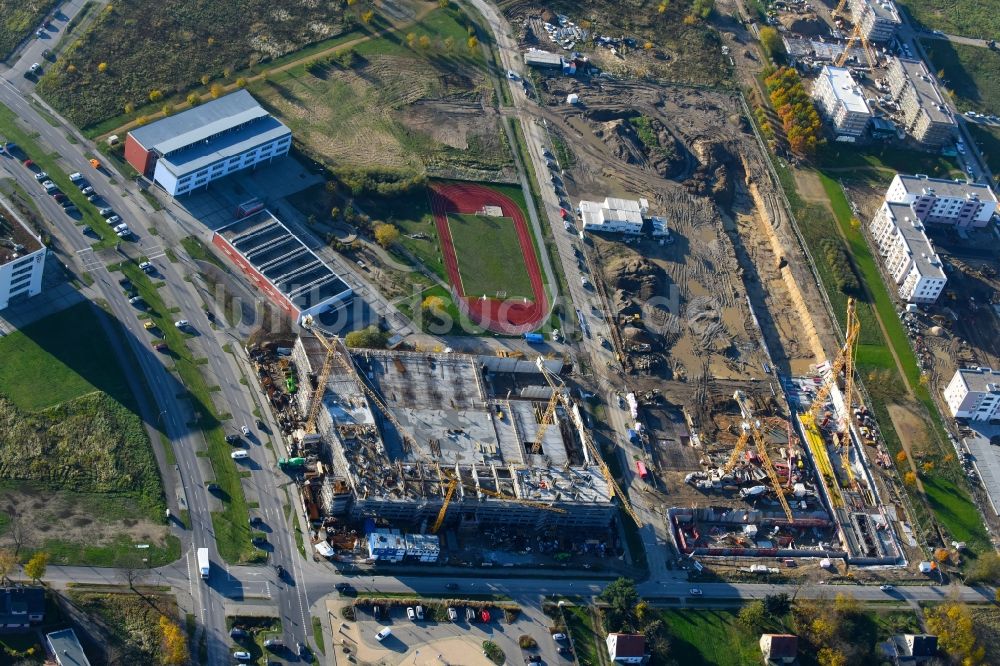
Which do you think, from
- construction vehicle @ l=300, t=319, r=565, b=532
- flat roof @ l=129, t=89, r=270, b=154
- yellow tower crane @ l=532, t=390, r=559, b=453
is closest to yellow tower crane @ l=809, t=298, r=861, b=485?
yellow tower crane @ l=532, t=390, r=559, b=453

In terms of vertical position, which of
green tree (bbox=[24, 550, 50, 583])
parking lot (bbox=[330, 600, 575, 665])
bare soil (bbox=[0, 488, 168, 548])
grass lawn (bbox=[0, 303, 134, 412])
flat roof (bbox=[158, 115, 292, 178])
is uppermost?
flat roof (bbox=[158, 115, 292, 178])

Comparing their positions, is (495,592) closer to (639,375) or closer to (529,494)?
(529,494)

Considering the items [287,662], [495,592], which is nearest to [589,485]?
[495,592]

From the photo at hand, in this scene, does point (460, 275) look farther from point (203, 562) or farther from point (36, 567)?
point (36, 567)

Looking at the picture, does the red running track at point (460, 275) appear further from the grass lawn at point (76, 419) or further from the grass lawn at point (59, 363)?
Result: the grass lawn at point (59, 363)

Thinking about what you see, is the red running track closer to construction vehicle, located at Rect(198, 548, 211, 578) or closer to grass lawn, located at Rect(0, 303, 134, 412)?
grass lawn, located at Rect(0, 303, 134, 412)

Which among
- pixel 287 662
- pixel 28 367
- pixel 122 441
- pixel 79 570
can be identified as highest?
pixel 28 367

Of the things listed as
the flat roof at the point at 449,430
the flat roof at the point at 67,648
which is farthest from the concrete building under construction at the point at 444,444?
the flat roof at the point at 67,648
